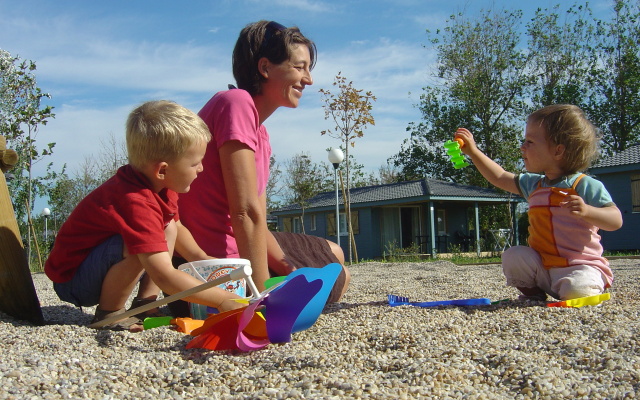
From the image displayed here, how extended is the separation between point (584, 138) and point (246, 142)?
5.68 feet

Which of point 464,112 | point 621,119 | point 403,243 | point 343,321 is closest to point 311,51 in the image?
point 343,321

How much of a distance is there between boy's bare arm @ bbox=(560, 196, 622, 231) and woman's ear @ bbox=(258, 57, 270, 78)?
5.11 ft

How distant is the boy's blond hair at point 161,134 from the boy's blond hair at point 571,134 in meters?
1.79

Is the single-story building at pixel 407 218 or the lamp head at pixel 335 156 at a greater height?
the lamp head at pixel 335 156

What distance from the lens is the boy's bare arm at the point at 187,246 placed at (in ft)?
8.29

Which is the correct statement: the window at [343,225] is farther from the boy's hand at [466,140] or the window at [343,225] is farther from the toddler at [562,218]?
the toddler at [562,218]

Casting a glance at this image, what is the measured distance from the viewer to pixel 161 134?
2.16 metres

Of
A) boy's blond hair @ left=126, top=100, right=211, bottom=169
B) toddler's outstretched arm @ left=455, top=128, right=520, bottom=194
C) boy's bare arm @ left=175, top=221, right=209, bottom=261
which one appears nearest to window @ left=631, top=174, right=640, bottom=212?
toddler's outstretched arm @ left=455, top=128, right=520, bottom=194

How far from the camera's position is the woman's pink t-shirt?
2496 mm

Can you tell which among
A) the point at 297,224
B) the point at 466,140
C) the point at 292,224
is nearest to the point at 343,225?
the point at 297,224

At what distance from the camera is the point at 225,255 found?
8.92 ft

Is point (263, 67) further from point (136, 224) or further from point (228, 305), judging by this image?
point (228, 305)

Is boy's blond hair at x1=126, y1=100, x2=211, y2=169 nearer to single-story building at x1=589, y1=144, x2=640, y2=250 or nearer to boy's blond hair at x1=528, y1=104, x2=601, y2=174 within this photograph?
boy's blond hair at x1=528, y1=104, x2=601, y2=174

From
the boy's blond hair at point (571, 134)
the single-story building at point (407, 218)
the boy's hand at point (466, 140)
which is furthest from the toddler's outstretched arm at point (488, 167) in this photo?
the single-story building at point (407, 218)
